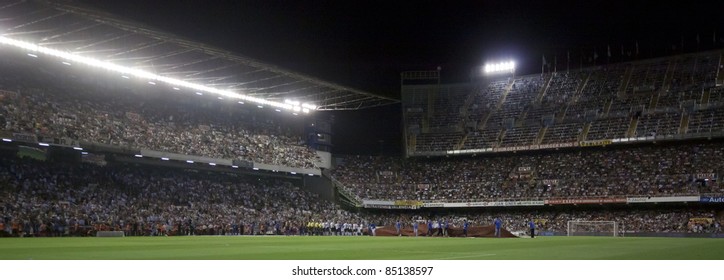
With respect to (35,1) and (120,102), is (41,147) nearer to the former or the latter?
(120,102)

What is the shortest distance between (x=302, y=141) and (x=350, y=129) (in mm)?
5975

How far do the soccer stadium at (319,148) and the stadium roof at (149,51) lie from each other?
0.20 meters

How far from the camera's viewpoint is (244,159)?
58562 mm

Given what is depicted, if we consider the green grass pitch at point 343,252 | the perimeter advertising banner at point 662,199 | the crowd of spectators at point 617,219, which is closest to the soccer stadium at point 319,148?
the perimeter advertising banner at point 662,199

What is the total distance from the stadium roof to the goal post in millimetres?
21751

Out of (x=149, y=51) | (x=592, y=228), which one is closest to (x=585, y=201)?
(x=592, y=228)

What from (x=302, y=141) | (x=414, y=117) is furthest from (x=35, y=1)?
(x=414, y=117)

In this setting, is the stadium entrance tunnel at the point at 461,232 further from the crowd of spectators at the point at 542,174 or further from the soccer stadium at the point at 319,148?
the crowd of spectators at the point at 542,174

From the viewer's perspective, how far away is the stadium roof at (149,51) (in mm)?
36250

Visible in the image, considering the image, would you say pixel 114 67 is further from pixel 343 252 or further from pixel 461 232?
pixel 343 252

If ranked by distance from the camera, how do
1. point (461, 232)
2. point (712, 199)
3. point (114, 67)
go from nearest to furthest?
point (461, 232), point (114, 67), point (712, 199)

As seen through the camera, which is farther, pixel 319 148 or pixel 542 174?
pixel 319 148

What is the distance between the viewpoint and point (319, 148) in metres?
71.9

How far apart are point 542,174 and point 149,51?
39.1 m
